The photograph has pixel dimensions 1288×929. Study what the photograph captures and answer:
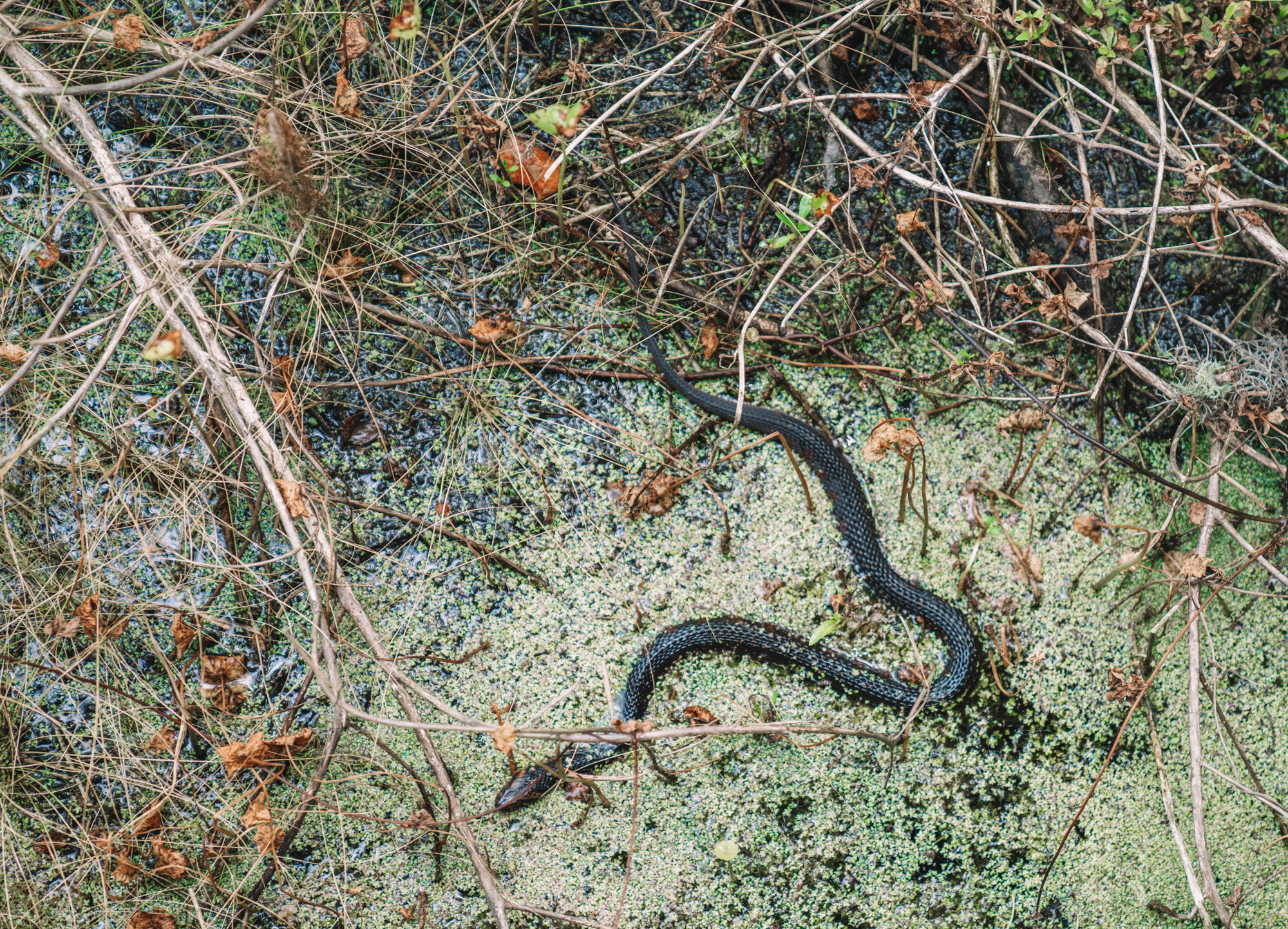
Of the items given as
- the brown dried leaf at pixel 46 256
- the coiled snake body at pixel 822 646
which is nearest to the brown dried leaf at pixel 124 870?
the coiled snake body at pixel 822 646

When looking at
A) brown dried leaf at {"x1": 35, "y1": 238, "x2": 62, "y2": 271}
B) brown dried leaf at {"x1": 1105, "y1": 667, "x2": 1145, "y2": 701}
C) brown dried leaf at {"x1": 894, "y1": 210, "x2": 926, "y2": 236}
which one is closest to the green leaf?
brown dried leaf at {"x1": 1105, "y1": 667, "x2": 1145, "y2": 701}

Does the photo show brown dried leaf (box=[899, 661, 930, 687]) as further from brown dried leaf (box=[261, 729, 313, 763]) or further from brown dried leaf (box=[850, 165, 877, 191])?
brown dried leaf (box=[261, 729, 313, 763])

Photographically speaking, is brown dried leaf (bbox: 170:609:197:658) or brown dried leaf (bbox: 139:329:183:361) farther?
brown dried leaf (bbox: 170:609:197:658)

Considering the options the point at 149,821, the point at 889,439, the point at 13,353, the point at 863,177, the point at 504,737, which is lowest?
the point at 149,821

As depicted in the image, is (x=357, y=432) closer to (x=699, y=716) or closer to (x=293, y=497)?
(x=293, y=497)

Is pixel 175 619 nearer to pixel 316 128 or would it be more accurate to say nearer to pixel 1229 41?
pixel 316 128

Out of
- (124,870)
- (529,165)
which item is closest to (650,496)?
(529,165)
